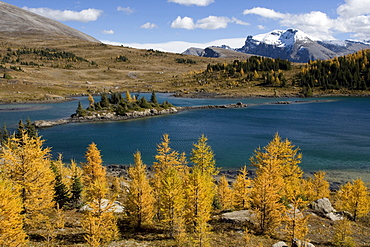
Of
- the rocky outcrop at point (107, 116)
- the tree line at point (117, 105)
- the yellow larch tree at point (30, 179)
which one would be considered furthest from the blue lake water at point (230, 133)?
the yellow larch tree at point (30, 179)

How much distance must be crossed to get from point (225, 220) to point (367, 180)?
1356 inches

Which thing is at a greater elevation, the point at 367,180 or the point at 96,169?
the point at 96,169

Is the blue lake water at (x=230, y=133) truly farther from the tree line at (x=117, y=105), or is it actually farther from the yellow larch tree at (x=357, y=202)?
the yellow larch tree at (x=357, y=202)

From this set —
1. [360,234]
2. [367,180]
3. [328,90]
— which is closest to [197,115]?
[367,180]

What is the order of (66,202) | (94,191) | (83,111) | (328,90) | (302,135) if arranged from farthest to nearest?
(328,90), (83,111), (302,135), (66,202), (94,191)

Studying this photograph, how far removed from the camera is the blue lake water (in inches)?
2586

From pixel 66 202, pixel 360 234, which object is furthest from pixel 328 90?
pixel 66 202

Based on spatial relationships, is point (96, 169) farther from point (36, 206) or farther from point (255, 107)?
point (255, 107)

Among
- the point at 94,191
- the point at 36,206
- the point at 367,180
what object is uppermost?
the point at 94,191

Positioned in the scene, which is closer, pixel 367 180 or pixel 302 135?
pixel 367 180

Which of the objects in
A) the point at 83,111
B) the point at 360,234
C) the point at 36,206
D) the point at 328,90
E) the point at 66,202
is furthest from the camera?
the point at 328,90

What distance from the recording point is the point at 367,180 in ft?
165

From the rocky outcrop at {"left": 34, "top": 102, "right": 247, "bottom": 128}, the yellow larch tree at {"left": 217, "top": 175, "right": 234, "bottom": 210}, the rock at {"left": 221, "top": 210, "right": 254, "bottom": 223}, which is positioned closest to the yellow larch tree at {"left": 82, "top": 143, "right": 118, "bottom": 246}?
the rock at {"left": 221, "top": 210, "right": 254, "bottom": 223}

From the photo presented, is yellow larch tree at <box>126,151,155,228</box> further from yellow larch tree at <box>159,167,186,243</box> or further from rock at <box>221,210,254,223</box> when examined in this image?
rock at <box>221,210,254,223</box>
